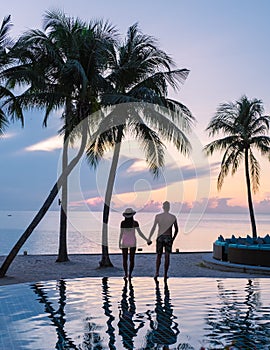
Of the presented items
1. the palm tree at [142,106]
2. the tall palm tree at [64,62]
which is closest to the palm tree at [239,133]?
the palm tree at [142,106]

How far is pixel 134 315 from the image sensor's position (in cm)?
841

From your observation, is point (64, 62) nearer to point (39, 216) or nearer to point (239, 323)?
point (39, 216)

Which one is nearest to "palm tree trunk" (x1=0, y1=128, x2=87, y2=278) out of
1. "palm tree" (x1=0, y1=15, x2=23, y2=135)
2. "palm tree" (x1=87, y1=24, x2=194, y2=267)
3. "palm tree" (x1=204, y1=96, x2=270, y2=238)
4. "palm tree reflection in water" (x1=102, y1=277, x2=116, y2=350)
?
"palm tree" (x1=87, y1=24, x2=194, y2=267)

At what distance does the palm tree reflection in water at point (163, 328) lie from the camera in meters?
6.71

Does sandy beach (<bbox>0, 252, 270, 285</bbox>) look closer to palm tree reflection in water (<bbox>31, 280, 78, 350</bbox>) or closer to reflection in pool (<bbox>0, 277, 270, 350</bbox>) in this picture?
palm tree reflection in water (<bbox>31, 280, 78, 350</bbox>)

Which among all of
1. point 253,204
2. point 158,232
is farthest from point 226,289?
point 253,204

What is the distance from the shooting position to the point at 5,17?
16.4 m

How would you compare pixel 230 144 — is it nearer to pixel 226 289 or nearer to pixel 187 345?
pixel 226 289

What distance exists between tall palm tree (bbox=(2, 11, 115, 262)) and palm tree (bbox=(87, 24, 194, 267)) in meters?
0.75

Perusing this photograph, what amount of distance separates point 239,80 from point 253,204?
783 centimetres

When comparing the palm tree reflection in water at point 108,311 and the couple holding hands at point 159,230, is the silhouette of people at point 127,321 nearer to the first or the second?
the palm tree reflection in water at point 108,311

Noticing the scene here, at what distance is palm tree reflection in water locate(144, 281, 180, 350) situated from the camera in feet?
22.0

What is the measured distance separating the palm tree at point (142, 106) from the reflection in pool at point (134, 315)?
6655 millimetres

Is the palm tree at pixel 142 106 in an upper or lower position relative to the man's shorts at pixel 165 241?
upper
